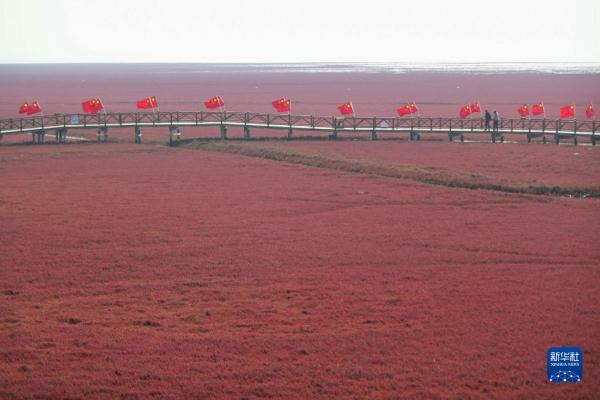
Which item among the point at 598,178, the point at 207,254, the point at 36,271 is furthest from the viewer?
the point at 598,178

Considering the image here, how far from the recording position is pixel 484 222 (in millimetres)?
24031

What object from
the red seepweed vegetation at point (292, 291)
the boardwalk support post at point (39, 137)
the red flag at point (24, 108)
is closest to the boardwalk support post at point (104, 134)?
the boardwalk support post at point (39, 137)

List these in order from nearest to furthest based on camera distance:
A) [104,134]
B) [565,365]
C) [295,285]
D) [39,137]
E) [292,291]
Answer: [565,365]
[292,291]
[295,285]
[39,137]
[104,134]

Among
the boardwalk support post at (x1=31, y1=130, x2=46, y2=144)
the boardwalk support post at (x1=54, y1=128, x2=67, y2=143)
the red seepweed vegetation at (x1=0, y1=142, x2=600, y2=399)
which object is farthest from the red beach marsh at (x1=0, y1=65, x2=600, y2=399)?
the boardwalk support post at (x1=54, y1=128, x2=67, y2=143)

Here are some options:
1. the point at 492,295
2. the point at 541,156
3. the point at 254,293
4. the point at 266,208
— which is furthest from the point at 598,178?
the point at 254,293

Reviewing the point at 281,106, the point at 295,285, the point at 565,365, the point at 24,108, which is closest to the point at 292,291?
the point at 295,285

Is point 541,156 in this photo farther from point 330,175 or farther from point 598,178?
point 330,175

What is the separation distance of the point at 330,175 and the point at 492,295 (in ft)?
52.3

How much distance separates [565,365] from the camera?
13.5 m

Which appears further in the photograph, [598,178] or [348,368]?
[598,178]

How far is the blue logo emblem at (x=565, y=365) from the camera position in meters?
13.2

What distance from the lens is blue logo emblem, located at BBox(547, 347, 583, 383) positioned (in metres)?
13.2

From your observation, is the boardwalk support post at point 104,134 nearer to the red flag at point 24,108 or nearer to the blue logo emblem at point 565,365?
the red flag at point 24,108

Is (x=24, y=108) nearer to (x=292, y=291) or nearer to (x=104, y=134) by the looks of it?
(x=104, y=134)
